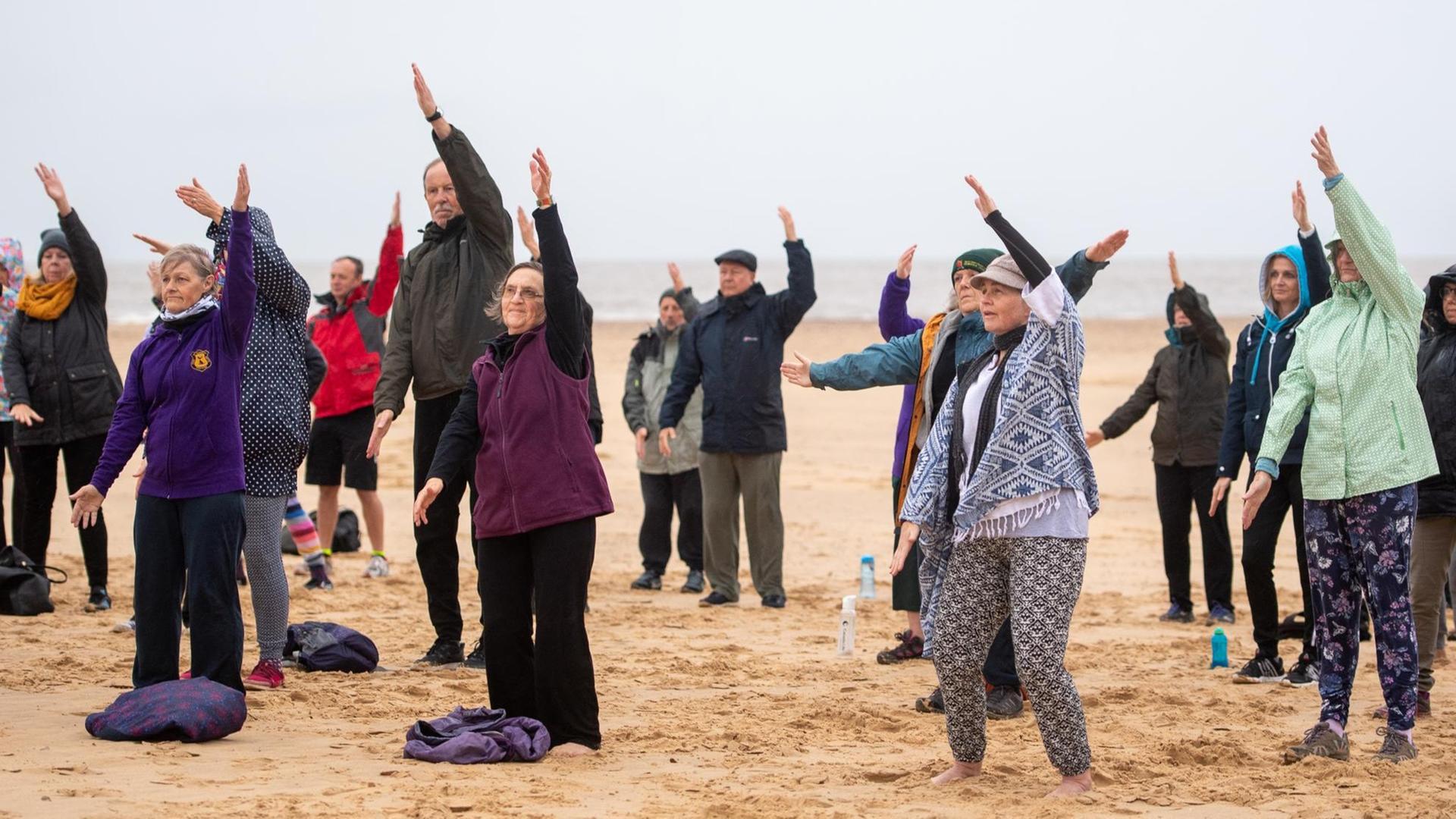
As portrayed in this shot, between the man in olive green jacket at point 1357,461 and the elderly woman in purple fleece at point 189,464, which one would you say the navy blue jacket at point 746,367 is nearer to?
the man in olive green jacket at point 1357,461

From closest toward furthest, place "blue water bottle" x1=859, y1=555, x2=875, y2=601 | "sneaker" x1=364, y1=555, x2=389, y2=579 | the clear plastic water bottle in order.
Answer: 1. the clear plastic water bottle
2. "blue water bottle" x1=859, y1=555, x2=875, y2=601
3. "sneaker" x1=364, y1=555, x2=389, y2=579

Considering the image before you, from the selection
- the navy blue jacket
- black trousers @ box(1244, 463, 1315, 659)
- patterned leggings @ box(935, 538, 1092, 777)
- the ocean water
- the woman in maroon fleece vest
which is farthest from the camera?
the ocean water

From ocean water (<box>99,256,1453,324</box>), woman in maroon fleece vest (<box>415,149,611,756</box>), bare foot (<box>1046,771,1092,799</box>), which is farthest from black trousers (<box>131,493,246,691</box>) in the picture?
ocean water (<box>99,256,1453,324</box>)

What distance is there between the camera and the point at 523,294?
5777 millimetres

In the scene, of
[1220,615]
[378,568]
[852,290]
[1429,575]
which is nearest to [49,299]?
[378,568]

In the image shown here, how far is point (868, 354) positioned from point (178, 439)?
9.61ft

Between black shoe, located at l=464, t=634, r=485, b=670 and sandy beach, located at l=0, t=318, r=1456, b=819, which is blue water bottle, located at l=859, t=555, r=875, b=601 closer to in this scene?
sandy beach, located at l=0, t=318, r=1456, b=819

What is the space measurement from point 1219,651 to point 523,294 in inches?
174

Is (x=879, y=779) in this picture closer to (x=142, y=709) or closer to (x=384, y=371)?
(x=142, y=709)

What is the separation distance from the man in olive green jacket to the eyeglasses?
290 centimetres

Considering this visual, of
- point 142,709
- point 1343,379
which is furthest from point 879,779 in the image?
point 142,709

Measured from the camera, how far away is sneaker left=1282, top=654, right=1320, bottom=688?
754cm

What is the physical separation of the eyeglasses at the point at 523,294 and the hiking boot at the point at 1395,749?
3672 millimetres

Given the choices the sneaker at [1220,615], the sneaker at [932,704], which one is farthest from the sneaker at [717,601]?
the sneaker at [932,704]
